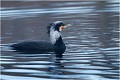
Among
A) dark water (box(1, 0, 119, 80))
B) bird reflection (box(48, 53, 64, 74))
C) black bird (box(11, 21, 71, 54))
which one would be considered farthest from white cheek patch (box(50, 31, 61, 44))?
bird reflection (box(48, 53, 64, 74))

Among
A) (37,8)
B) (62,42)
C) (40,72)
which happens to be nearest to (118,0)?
(37,8)

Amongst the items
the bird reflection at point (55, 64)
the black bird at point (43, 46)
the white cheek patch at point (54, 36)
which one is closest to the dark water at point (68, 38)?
the bird reflection at point (55, 64)

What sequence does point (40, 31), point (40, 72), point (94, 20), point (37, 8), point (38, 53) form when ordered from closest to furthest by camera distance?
point (40, 72)
point (38, 53)
point (40, 31)
point (94, 20)
point (37, 8)

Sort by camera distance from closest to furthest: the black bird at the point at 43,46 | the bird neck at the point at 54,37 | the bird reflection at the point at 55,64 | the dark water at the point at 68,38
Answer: the dark water at the point at 68,38, the bird reflection at the point at 55,64, the black bird at the point at 43,46, the bird neck at the point at 54,37

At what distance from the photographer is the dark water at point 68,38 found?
568 inches

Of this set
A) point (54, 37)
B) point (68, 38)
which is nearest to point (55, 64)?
point (54, 37)

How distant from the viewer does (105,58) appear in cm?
1631

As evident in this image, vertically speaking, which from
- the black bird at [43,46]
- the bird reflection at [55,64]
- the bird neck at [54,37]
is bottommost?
the bird reflection at [55,64]

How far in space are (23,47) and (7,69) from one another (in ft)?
12.0

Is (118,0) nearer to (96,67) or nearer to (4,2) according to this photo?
(4,2)

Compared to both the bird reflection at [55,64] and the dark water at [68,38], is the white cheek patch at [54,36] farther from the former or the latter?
the bird reflection at [55,64]

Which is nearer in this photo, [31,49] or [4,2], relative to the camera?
[31,49]

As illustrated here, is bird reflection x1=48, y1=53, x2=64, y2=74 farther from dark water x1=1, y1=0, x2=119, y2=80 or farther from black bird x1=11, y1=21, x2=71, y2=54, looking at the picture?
black bird x1=11, y1=21, x2=71, y2=54

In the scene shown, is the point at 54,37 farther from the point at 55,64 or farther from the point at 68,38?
the point at 55,64
